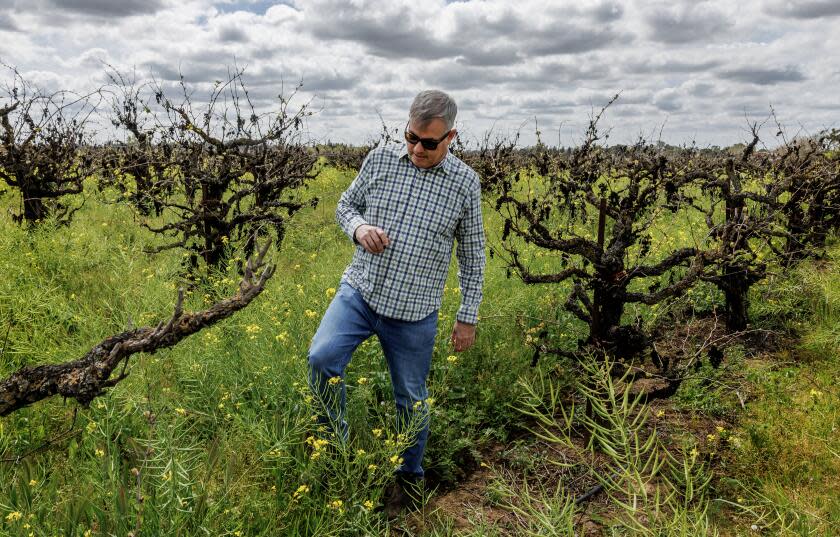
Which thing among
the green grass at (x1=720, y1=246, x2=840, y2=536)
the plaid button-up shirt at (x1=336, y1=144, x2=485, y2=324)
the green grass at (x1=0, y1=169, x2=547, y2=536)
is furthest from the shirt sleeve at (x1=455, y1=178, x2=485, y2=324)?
the green grass at (x1=720, y1=246, x2=840, y2=536)

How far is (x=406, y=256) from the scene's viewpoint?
3.10 m

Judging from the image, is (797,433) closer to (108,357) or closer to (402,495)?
(402,495)

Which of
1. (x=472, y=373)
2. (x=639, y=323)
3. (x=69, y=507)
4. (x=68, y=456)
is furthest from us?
(x=472, y=373)

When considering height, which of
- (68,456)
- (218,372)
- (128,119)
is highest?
(128,119)

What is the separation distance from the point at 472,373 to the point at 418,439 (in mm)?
1421

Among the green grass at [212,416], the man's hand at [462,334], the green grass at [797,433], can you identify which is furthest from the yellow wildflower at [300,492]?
the green grass at [797,433]

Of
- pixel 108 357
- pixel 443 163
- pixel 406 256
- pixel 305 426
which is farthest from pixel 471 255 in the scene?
pixel 108 357

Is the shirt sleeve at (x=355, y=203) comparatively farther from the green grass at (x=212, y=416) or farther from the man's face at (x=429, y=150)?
the green grass at (x=212, y=416)

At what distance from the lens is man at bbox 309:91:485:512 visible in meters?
3.05

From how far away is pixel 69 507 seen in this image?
233 centimetres

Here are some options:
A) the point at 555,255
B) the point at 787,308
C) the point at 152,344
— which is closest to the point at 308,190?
the point at 555,255

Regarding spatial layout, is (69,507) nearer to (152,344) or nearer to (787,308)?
(152,344)

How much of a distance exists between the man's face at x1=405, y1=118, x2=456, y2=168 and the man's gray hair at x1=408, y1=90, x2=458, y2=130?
2cm

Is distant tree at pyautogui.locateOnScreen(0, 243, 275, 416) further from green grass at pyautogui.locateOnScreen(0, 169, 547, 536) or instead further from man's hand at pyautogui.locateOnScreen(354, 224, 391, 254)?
man's hand at pyautogui.locateOnScreen(354, 224, 391, 254)
